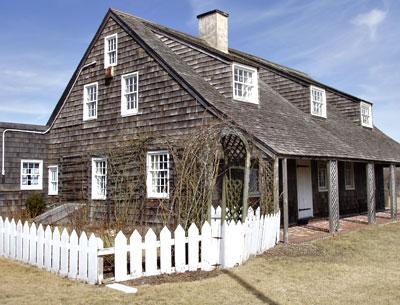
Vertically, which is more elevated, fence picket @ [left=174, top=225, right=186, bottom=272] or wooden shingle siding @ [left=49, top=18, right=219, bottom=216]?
wooden shingle siding @ [left=49, top=18, right=219, bottom=216]

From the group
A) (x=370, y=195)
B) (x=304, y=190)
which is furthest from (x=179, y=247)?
(x=304, y=190)

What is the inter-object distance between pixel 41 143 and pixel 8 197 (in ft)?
9.54

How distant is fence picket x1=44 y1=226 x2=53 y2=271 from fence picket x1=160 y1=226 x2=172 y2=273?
2.37 metres

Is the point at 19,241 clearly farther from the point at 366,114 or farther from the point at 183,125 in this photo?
the point at 366,114

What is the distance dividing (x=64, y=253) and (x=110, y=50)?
38.5 ft

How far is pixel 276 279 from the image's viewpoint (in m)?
8.50

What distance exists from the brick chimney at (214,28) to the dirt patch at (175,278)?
44.2 feet

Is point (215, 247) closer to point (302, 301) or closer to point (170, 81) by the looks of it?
point (302, 301)

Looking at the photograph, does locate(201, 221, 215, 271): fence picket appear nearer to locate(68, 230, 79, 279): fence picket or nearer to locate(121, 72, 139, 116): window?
locate(68, 230, 79, 279): fence picket

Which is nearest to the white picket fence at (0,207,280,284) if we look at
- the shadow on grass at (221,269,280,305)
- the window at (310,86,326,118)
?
the shadow on grass at (221,269,280,305)

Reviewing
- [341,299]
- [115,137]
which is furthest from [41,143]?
[341,299]

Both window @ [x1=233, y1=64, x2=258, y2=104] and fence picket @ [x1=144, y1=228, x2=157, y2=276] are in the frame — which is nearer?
fence picket @ [x1=144, y1=228, x2=157, y2=276]

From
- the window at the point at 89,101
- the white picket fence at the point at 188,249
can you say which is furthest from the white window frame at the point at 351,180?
the white picket fence at the point at 188,249

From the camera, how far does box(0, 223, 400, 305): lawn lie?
23.4 feet
